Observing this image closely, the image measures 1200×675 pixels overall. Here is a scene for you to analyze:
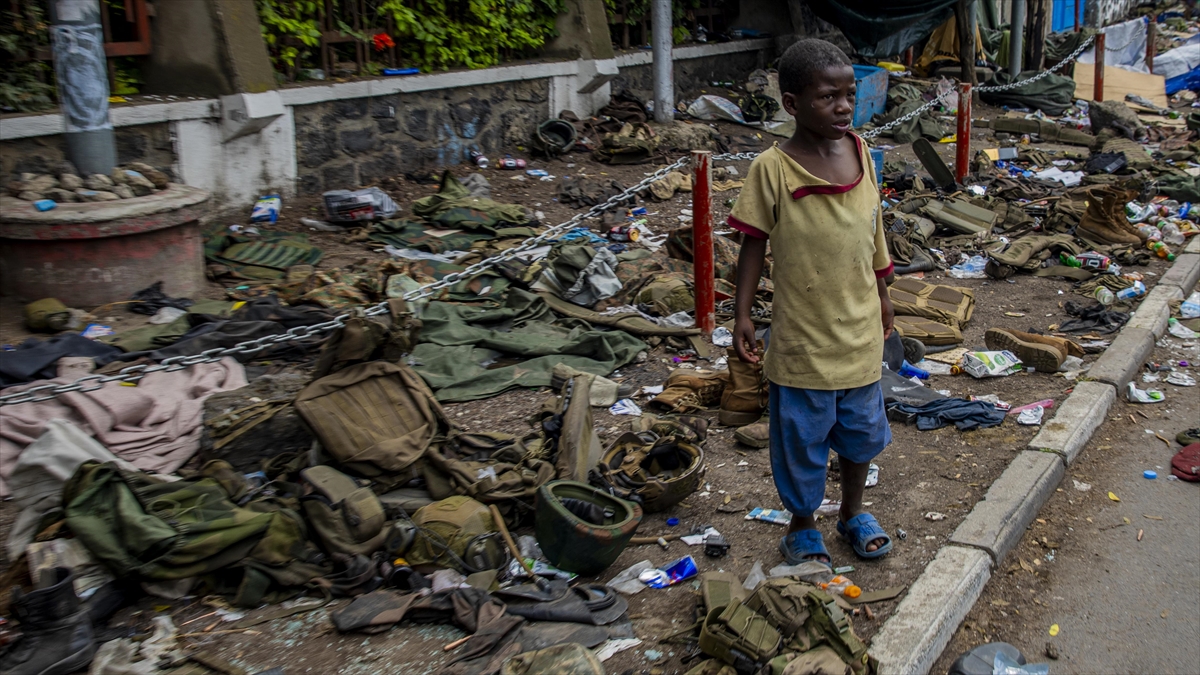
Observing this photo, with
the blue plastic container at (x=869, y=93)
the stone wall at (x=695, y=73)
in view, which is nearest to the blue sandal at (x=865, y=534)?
the stone wall at (x=695, y=73)

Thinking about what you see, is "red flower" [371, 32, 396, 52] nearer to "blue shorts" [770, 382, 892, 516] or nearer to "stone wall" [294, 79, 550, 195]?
"stone wall" [294, 79, 550, 195]

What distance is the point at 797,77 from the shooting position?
10.8 ft

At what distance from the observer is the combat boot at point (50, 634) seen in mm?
3000

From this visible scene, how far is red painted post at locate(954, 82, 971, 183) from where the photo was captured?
1009cm

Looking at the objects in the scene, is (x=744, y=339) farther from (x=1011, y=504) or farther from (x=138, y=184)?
(x=138, y=184)

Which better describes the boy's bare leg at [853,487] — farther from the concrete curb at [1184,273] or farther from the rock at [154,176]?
the rock at [154,176]

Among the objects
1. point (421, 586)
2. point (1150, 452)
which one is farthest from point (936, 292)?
point (421, 586)

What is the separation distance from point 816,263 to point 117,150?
Answer: 616 centimetres

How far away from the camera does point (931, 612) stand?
339 centimetres

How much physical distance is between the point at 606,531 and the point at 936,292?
4.35 metres

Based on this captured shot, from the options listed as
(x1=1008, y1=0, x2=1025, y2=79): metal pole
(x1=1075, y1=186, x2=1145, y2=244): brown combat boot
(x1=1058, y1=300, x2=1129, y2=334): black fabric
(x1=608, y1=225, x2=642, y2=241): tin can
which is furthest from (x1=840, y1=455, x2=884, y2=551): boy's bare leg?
(x1=1008, y1=0, x2=1025, y2=79): metal pole

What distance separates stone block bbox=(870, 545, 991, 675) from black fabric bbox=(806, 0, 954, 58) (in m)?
13.4

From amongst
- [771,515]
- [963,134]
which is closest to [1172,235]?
[963,134]

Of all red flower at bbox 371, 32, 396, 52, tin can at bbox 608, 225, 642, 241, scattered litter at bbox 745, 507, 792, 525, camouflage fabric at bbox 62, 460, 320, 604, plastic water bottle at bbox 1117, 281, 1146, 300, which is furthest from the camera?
red flower at bbox 371, 32, 396, 52
